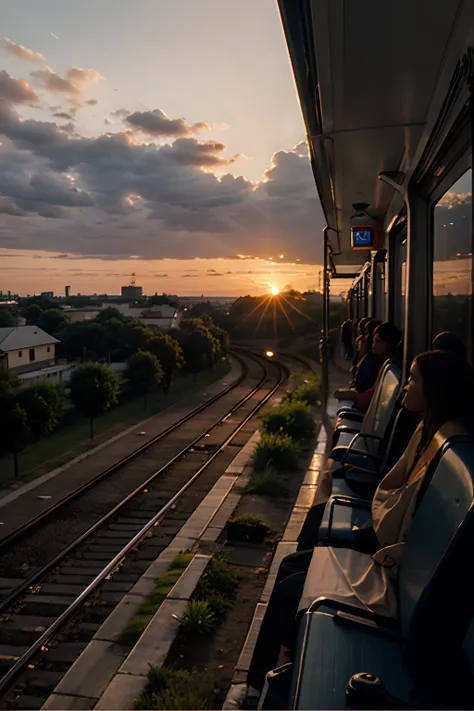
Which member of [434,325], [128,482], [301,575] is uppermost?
[434,325]

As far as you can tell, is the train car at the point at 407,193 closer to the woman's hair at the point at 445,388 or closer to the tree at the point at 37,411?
the woman's hair at the point at 445,388

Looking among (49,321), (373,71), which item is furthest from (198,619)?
(49,321)

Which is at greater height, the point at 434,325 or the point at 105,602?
the point at 434,325

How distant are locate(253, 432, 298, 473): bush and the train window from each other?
23.4ft

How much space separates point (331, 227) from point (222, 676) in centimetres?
668

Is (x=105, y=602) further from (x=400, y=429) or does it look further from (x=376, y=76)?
(x=376, y=76)

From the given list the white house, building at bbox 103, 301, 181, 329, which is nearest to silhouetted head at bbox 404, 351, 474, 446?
the white house

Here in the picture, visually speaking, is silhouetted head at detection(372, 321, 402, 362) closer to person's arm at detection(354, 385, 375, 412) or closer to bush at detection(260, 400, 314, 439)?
person's arm at detection(354, 385, 375, 412)

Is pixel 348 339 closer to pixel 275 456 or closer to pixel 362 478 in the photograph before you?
pixel 275 456

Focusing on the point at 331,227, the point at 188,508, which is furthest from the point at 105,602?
the point at 331,227

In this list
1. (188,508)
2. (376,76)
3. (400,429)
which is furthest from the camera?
(188,508)

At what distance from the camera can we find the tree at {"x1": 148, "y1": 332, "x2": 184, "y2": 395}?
98.0 feet

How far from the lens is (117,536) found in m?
9.15

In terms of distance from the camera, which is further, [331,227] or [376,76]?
[331,227]
